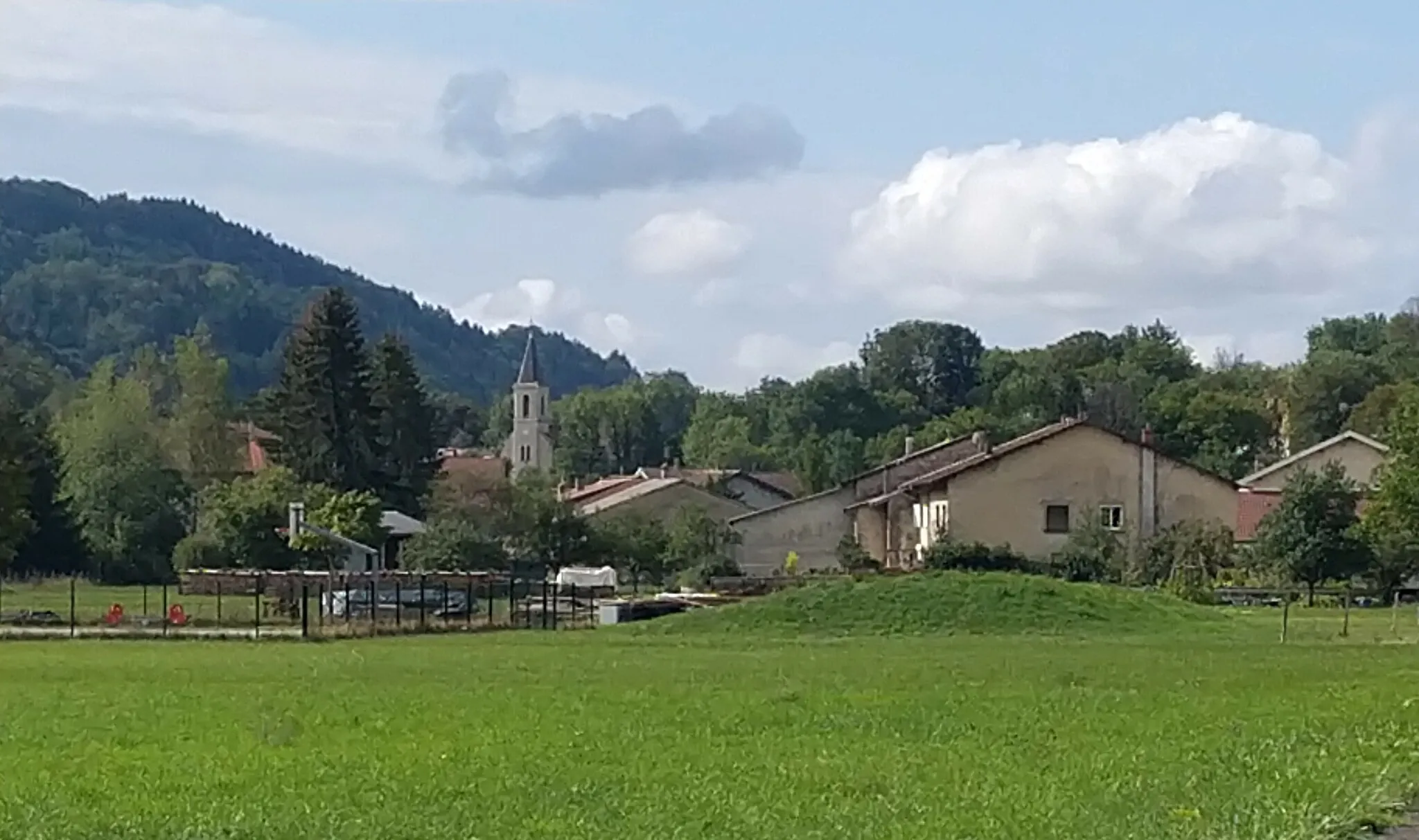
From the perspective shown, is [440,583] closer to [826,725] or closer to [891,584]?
[891,584]

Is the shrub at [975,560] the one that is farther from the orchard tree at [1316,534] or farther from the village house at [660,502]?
the village house at [660,502]

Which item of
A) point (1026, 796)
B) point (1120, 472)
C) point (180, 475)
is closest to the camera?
point (1026, 796)

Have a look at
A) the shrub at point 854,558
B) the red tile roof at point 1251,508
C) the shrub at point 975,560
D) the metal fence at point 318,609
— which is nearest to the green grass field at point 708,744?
the metal fence at point 318,609

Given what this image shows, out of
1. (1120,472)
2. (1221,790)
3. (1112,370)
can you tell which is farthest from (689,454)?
(1221,790)

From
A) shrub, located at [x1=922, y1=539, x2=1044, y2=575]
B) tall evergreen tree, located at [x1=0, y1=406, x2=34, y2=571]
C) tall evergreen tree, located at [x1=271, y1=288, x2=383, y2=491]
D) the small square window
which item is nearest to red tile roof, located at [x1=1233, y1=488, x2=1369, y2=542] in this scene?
the small square window

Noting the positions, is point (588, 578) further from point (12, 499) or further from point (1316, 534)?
point (1316, 534)

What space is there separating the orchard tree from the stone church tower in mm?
110385

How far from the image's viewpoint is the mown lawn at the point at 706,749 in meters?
16.9

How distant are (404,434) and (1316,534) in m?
50.5

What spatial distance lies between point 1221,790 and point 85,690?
19.6 m

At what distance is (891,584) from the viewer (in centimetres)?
6028

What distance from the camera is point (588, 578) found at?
8512cm

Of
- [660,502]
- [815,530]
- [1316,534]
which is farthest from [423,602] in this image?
[660,502]

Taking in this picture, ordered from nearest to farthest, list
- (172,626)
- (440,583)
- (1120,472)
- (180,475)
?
(172,626), (440,583), (1120,472), (180,475)
